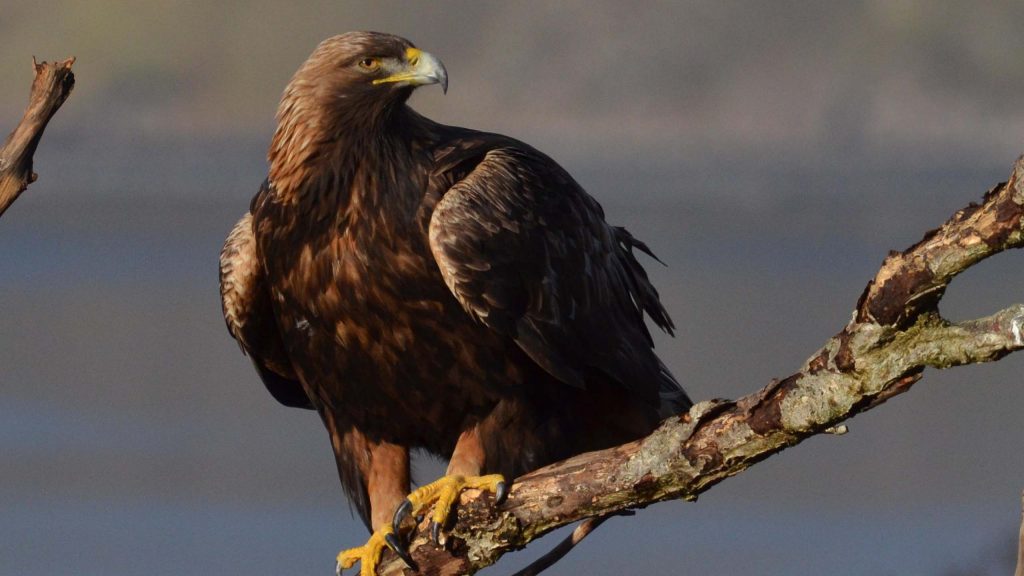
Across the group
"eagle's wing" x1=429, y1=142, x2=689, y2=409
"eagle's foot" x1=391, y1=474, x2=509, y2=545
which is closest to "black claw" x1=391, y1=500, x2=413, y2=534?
"eagle's foot" x1=391, y1=474, x2=509, y2=545

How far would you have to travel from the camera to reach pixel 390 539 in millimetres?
5844

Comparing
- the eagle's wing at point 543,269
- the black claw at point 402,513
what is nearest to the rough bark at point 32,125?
the eagle's wing at point 543,269

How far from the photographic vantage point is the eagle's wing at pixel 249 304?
6211mm

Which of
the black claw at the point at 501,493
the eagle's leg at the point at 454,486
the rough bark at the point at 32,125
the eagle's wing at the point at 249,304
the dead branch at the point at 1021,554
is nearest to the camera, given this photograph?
the dead branch at the point at 1021,554

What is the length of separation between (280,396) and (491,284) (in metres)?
1.60

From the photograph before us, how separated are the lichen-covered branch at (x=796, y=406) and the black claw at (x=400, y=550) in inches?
1.2

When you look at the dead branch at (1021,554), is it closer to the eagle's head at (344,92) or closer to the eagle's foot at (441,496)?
the eagle's foot at (441,496)

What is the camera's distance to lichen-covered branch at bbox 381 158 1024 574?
399 centimetres

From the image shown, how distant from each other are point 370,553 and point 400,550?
219 millimetres

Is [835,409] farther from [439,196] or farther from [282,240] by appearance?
[282,240]

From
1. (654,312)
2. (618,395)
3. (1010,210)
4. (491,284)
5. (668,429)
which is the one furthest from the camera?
(654,312)

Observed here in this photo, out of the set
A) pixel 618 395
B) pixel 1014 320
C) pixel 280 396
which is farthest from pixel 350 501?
pixel 1014 320

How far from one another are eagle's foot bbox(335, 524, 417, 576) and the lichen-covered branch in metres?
0.06

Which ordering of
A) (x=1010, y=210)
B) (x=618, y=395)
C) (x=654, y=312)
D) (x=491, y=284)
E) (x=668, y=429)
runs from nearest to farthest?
(x=1010, y=210)
(x=668, y=429)
(x=491, y=284)
(x=618, y=395)
(x=654, y=312)
